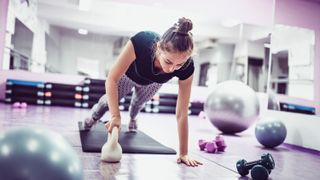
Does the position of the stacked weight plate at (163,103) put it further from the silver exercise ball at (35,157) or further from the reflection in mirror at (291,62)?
the silver exercise ball at (35,157)

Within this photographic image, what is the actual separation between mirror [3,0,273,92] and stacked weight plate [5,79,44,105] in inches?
18.2

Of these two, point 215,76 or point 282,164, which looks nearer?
point 282,164

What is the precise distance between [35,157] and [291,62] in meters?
4.36

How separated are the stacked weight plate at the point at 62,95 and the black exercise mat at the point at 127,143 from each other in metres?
3.66

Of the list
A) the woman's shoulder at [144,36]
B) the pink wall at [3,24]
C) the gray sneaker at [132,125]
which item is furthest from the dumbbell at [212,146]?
the pink wall at [3,24]

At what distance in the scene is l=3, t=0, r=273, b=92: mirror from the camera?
6.55 m

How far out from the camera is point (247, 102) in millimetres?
3840

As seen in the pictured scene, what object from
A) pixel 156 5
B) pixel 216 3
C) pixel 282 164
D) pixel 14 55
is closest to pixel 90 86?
pixel 14 55

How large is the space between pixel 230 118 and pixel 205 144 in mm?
1132

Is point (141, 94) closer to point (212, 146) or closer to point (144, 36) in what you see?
point (212, 146)

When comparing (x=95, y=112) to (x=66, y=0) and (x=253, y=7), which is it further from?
(x=253, y=7)

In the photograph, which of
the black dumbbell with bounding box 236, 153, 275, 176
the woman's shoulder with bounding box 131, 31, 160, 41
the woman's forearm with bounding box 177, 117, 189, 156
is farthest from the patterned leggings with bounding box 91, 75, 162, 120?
the black dumbbell with bounding box 236, 153, 275, 176

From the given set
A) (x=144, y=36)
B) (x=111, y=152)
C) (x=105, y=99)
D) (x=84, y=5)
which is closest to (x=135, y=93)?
(x=105, y=99)

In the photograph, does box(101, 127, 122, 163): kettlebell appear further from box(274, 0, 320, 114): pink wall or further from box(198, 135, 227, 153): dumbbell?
box(274, 0, 320, 114): pink wall
